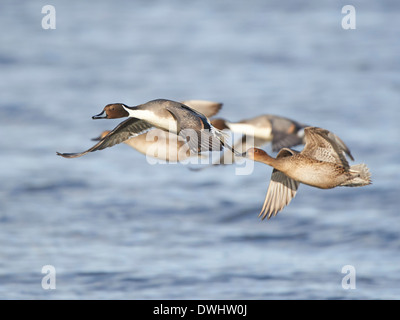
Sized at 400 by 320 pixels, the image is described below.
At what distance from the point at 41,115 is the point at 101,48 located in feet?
13.5

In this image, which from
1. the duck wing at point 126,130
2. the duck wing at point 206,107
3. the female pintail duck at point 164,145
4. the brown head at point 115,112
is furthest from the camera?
the duck wing at point 206,107

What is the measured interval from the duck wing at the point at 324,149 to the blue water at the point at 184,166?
8.59 feet

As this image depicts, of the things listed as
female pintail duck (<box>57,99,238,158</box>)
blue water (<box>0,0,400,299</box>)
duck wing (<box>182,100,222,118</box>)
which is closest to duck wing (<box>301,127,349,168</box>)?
female pintail duck (<box>57,99,238,158</box>)

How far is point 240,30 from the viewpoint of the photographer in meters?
19.6

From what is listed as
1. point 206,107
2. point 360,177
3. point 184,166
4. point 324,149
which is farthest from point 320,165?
point 184,166

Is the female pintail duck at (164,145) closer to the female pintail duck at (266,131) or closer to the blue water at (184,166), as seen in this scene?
the female pintail duck at (266,131)

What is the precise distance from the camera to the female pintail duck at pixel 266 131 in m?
9.47

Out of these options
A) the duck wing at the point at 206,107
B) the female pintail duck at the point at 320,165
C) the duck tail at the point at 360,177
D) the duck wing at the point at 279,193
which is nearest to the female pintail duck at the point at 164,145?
the duck wing at the point at 206,107

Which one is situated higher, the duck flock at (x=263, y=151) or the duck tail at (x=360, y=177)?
the duck flock at (x=263, y=151)

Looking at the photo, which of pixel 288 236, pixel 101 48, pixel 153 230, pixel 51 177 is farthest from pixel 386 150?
pixel 101 48

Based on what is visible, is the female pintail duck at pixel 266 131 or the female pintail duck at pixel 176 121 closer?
the female pintail duck at pixel 176 121

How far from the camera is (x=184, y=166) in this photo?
13.2 meters

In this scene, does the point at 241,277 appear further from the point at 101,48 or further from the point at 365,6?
the point at 365,6

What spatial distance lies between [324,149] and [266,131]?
301cm
